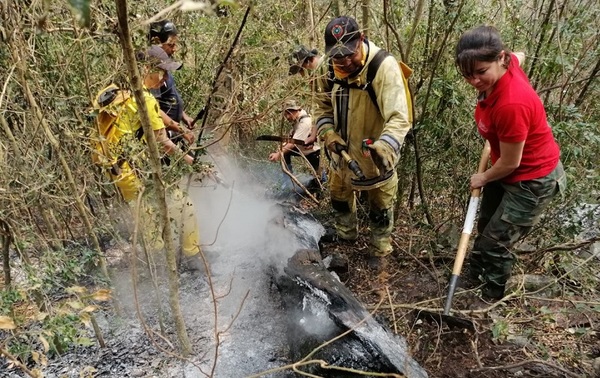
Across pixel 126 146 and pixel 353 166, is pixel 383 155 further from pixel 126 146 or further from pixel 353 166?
pixel 126 146

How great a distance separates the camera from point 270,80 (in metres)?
2.84

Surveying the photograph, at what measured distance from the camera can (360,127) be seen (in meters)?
3.20

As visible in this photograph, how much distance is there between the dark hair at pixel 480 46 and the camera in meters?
2.24

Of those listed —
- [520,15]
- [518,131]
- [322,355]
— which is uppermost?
[520,15]

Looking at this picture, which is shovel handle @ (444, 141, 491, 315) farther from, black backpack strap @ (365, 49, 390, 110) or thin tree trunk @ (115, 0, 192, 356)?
thin tree trunk @ (115, 0, 192, 356)

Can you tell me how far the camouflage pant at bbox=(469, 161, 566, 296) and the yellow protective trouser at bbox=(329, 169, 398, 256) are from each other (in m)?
0.71

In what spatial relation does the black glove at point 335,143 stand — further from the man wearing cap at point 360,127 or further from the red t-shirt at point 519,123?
the red t-shirt at point 519,123

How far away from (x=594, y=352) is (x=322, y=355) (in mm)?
1746

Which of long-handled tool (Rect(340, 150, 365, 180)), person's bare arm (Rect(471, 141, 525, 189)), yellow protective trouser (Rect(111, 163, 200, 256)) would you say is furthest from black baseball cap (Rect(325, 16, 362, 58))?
yellow protective trouser (Rect(111, 163, 200, 256))

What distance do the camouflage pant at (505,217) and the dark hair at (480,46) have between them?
822 mm

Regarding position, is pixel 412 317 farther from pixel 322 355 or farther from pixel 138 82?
pixel 138 82

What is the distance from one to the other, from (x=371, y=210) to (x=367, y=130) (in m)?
Result: 0.69

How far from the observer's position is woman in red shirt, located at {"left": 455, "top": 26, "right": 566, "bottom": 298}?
7.52 feet

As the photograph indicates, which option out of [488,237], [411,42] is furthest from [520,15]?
[488,237]
